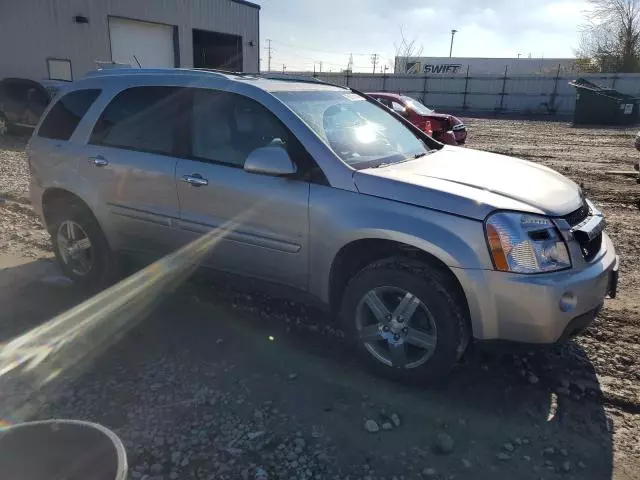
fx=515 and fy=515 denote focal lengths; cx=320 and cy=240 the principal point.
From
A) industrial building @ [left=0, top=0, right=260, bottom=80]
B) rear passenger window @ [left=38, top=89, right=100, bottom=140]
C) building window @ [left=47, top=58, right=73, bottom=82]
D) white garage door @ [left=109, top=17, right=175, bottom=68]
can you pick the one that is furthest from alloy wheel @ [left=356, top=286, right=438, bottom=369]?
white garage door @ [left=109, top=17, right=175, bottom=68]

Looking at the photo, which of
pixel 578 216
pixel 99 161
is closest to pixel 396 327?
pixel 578 216

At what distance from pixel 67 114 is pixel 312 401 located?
134 inches

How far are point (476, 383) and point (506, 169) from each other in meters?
1.48

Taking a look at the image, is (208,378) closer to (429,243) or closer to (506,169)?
(429,243)

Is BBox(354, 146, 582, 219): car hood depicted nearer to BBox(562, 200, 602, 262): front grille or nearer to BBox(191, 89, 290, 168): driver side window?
BBox(562, 200, 602, 262): front grille

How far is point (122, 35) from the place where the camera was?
19.8 meters

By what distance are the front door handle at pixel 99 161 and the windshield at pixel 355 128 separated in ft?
5.27

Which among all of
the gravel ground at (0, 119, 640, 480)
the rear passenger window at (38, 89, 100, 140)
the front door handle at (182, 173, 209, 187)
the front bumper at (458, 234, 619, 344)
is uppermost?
the rear passenger window at (38, 89, 100, 140)

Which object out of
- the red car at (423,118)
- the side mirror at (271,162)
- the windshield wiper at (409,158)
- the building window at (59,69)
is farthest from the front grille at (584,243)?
the building window at (59,69)

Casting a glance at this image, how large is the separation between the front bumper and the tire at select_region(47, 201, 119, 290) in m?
3.10

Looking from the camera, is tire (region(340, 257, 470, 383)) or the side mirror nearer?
tire (region(340, 257, 470, 383))

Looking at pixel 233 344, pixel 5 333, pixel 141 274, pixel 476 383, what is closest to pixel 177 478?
pixel 233 344

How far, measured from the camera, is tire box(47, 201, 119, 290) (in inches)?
175

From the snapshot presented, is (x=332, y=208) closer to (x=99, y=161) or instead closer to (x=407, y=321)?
(x=407, y=321)
